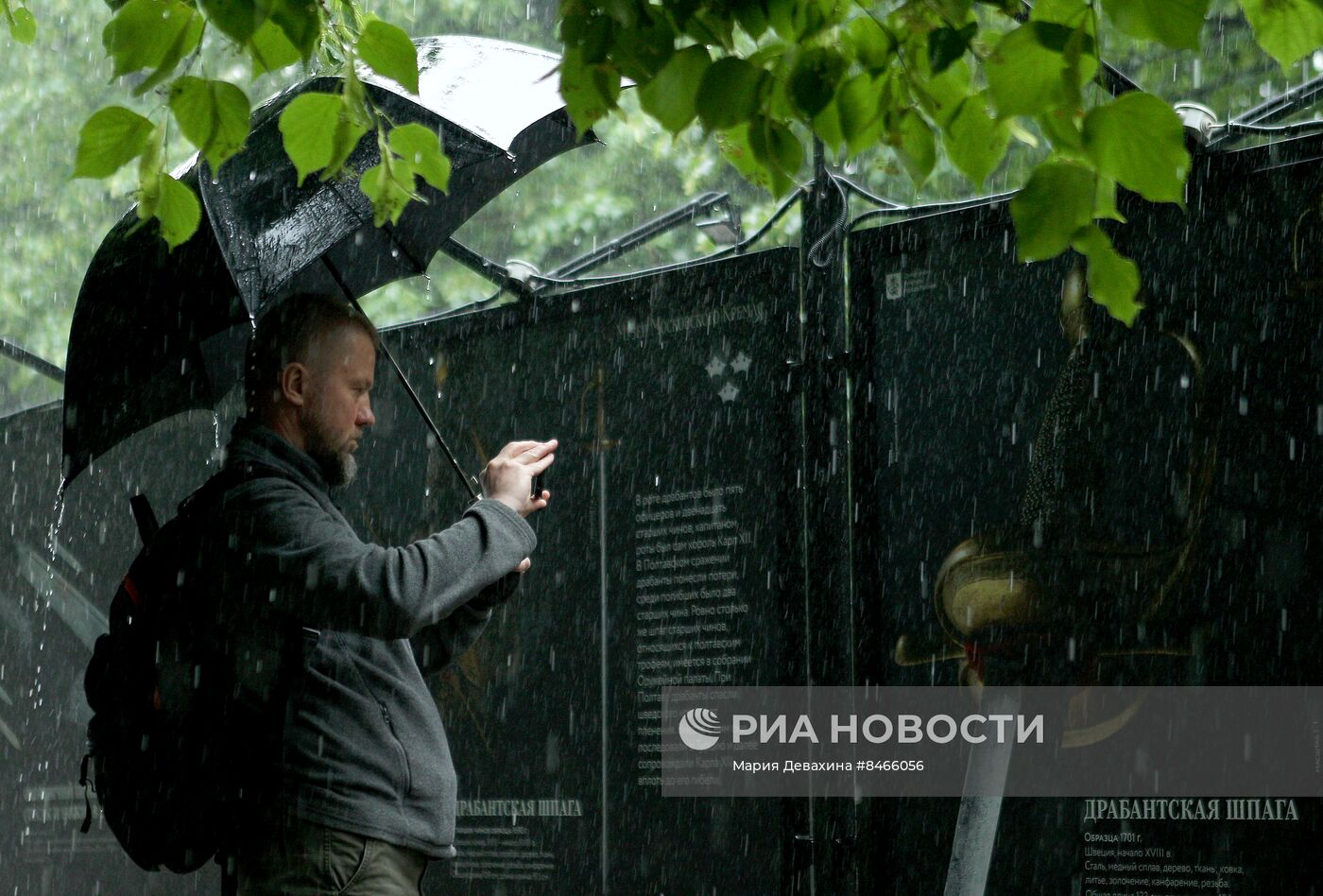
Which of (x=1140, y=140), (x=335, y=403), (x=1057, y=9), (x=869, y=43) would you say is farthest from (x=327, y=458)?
(x=1140, y=140)

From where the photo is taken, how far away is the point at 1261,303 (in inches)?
163

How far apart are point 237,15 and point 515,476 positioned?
139 cm

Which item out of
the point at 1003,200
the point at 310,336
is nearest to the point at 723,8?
the point at 310,336

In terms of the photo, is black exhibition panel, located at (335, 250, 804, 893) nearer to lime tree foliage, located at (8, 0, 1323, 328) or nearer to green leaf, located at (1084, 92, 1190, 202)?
lime tree foliage, located at (8, 0, 1323, 328)

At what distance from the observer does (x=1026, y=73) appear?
7.12 ft

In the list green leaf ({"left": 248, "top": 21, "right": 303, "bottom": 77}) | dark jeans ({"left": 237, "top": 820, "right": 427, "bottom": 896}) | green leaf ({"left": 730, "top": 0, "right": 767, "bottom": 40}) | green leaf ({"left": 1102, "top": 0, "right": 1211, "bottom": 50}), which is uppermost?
green leaf ({"left": 248, "top": 21, "right": 303, "bottom": 77})

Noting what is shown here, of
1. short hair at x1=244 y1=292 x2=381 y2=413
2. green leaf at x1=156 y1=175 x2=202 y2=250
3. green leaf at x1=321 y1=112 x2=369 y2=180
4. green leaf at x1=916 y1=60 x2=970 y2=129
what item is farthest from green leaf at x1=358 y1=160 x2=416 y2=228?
green leaf at x1=916 y1=60 x2=970 y2=129

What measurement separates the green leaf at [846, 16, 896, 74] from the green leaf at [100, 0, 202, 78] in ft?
3.37

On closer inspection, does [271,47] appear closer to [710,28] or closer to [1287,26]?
[710,28]

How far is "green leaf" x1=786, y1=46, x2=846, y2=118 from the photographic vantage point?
2393mm

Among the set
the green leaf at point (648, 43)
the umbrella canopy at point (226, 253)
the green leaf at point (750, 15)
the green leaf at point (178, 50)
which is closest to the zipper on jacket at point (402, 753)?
the umbrella canopy at point (226, 253)

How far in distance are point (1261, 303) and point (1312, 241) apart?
0.65 feet

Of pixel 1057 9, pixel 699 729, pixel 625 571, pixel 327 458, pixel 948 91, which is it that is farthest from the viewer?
pixel 625 571

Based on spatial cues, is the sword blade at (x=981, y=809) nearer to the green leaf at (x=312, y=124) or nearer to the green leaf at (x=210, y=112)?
the green leaf at (x=312, y=124)
